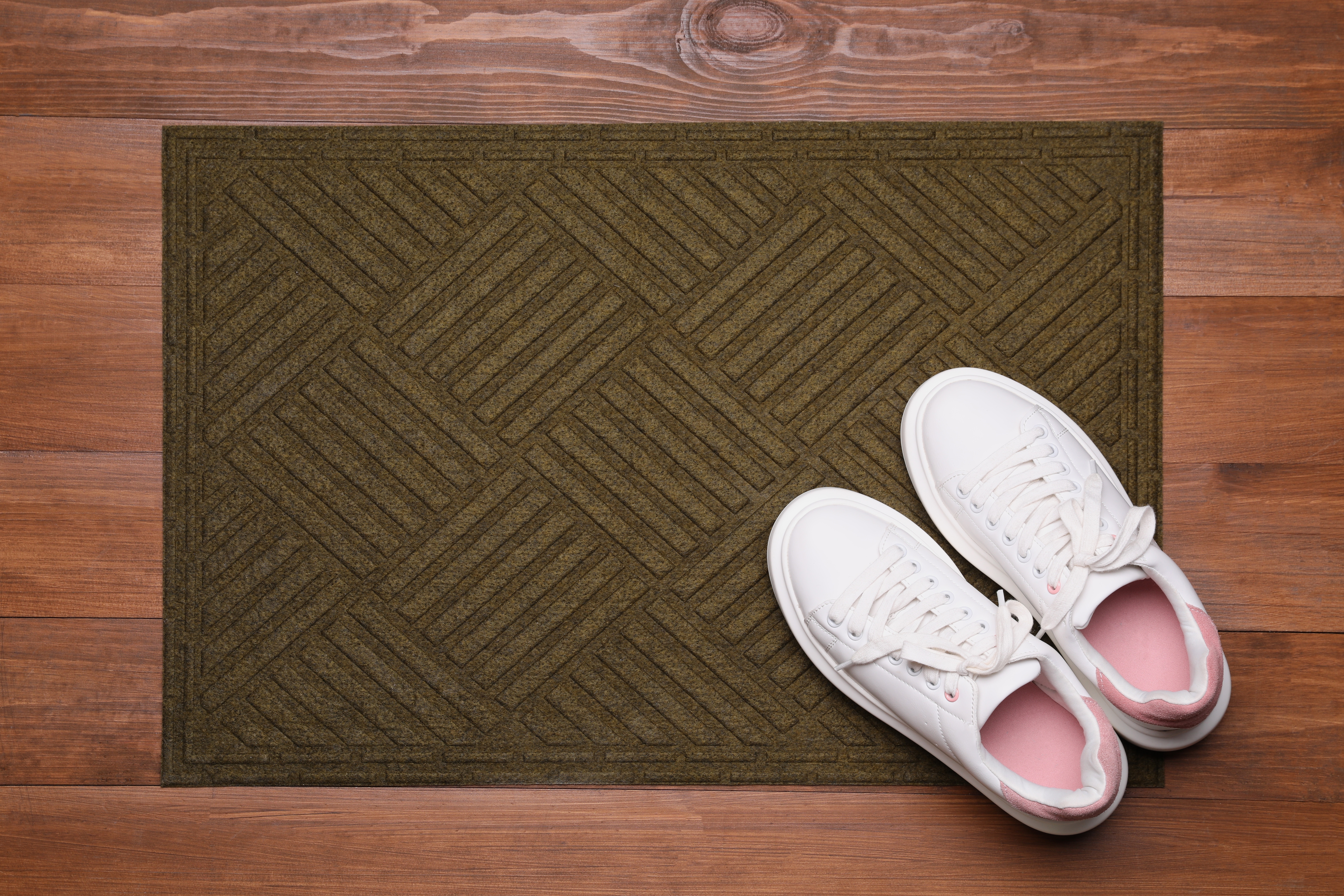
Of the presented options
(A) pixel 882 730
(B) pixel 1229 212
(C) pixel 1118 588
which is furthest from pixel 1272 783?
(B) pixel 1229 212

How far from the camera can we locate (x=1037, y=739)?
0.75 meters

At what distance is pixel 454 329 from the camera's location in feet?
2.67

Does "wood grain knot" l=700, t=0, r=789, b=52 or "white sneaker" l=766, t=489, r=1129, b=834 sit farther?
"wood grain knot" l=700, t=0, r=789, b=52

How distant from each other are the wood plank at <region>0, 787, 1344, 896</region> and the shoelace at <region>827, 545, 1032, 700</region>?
0.48 ft

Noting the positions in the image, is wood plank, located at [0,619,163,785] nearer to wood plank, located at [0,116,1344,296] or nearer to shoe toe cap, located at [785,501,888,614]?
wood plank, located at [0,116,1344,296]

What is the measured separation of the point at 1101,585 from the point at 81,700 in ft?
3.22

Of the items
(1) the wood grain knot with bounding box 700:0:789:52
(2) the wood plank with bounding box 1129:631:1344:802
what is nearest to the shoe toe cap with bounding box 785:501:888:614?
(2) the wood plank with bounding box 1129:631:1344:802

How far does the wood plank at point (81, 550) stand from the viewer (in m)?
0.80

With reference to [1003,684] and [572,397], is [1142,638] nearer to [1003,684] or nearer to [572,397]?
[1003,684]

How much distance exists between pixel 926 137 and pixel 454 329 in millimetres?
509

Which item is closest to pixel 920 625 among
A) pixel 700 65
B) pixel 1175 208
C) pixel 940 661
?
pixel 940 661

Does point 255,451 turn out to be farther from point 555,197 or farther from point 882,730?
point 882,730

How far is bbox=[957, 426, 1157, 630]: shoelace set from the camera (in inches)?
29.2

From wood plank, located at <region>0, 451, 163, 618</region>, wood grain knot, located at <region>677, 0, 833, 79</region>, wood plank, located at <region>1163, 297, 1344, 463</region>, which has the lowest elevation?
wood plank, located at <region>0, 451, 163, 618</region>
